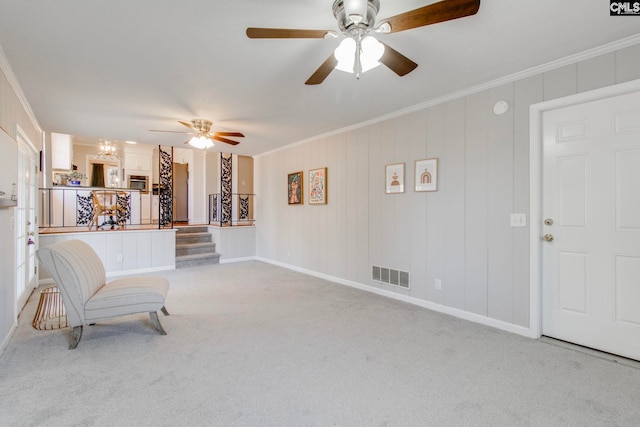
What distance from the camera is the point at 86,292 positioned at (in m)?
2.66

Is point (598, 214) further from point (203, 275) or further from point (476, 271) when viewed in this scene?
point (203, 275)

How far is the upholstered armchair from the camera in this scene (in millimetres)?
2525

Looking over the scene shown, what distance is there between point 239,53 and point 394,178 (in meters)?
2.39

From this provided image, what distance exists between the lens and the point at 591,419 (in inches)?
68.3

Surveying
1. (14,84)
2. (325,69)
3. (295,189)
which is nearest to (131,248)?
(295,189)

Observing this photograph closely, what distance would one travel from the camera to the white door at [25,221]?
3.53 metres

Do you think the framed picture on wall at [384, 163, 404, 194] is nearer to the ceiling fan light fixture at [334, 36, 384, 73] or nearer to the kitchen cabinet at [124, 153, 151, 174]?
the ceiling fan light fixture at [334, 36, 384, 73]

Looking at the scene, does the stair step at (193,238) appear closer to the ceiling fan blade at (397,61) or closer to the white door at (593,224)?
the ceiling fan blade at (397,61)

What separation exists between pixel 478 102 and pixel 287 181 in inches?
149

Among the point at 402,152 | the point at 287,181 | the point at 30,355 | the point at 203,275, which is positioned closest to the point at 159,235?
the point at 203,275

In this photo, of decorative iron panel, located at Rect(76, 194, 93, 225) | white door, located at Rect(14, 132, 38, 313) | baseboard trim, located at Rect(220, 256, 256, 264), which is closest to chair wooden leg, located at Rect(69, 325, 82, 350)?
white door, located at Rect(14, 132, 38, 313)

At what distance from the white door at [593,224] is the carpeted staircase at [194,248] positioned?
19.0 ft

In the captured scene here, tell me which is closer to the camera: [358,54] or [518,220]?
[358,54]

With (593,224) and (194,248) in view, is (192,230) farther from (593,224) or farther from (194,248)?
(593,224)
